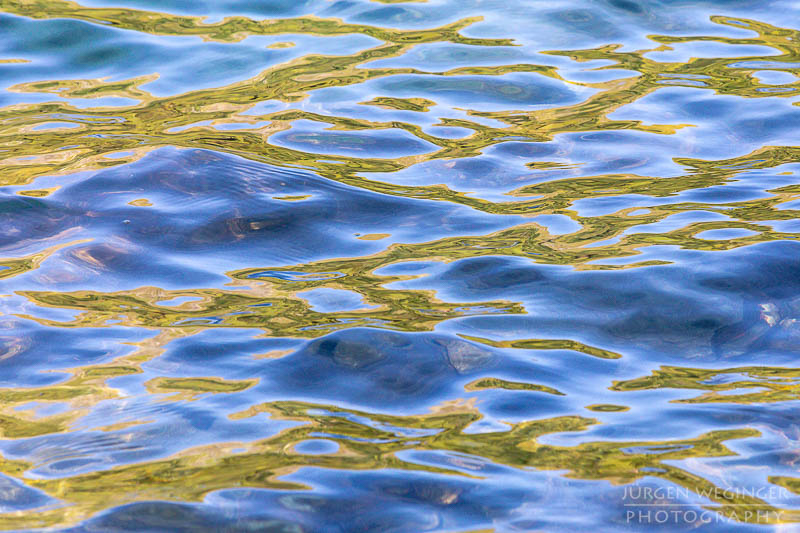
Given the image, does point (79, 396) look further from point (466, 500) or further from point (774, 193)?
point (774, 193)

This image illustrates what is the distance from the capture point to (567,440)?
7.95ft

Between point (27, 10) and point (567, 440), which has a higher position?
point (27, 10)

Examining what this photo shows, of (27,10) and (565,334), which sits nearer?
(565,334)

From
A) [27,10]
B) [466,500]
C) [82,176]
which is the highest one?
[27,10]

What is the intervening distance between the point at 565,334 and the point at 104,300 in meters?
1.60

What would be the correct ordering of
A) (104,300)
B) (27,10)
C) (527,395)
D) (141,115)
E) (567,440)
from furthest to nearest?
(27,10) → (141,115) → (104,300) → (527,395) → (567,440)

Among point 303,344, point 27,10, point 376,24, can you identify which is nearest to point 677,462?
point 303,344

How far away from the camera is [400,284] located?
128 inches

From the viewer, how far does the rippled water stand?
2258 millimetres

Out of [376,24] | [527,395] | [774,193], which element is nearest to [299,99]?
[376,24]

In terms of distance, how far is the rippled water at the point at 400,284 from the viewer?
7.41 feet

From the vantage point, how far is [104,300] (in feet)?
10.4

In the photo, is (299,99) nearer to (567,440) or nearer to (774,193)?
(774,193)

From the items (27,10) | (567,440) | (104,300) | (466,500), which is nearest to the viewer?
(466,500)
